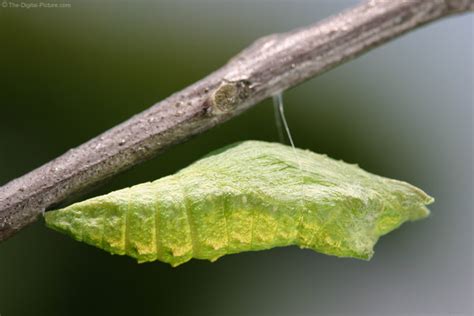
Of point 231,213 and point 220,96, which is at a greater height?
point 220,96

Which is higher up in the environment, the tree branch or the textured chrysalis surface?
the tree branch

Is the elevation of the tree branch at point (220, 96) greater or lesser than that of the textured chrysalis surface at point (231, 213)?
greater

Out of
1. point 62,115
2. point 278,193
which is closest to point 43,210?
point 278,193

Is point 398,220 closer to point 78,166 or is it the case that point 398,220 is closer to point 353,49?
point 353,49
